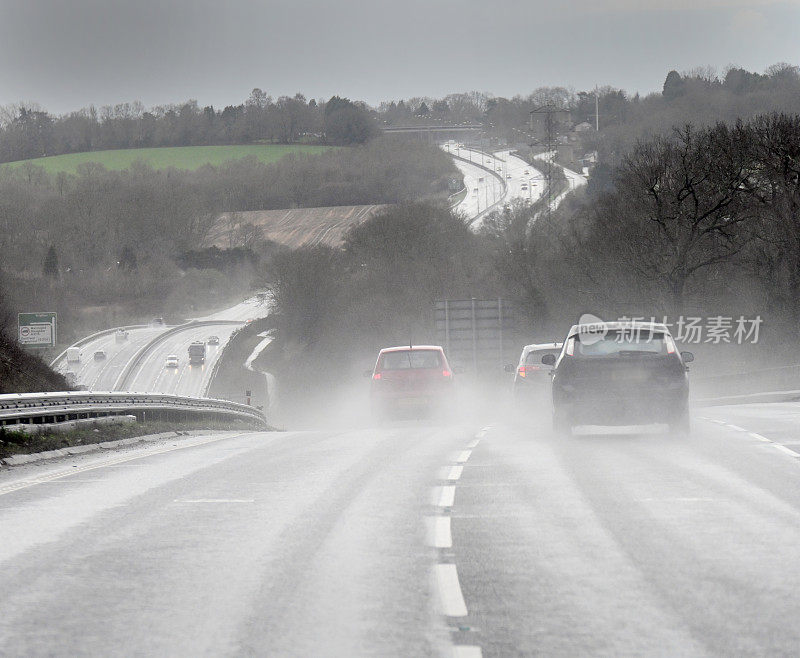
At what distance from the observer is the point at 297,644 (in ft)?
19.7

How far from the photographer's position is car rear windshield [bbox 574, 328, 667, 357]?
18.3 m

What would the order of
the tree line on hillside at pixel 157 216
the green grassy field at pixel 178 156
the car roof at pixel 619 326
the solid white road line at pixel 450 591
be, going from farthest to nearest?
the green grassy field at pixel 178 156 → the tree line on hillside at pixel 157 216 → the car roof at pixel 619 326 → the solid white road line at pixel 450 591

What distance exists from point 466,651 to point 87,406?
1734 centimetres

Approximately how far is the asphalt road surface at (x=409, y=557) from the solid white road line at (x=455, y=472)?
41 mm

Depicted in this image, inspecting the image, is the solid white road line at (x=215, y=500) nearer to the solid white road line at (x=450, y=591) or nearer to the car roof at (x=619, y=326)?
the solid white road line at (x=450, y=591)

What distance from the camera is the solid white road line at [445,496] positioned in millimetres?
11422

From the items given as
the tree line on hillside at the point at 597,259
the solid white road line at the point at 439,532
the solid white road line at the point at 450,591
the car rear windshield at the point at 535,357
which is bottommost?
the solid white road line at the point at 439,532

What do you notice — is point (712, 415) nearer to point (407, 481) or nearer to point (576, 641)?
point (407, 481)

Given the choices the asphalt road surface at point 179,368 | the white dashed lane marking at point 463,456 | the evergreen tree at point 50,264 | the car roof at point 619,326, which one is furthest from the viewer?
the evergreen tree at point 50,264

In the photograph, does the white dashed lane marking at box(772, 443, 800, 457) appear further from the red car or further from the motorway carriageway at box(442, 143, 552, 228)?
the motorway carriageway at box(442, 143, 552, 228)

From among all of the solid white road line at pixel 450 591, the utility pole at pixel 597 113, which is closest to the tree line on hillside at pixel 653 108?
the utility pole at pixel 597 113

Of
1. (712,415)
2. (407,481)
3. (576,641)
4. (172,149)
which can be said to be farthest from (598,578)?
(172,149)

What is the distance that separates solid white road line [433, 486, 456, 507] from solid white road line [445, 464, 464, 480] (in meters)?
1.05

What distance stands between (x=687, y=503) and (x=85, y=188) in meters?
113
